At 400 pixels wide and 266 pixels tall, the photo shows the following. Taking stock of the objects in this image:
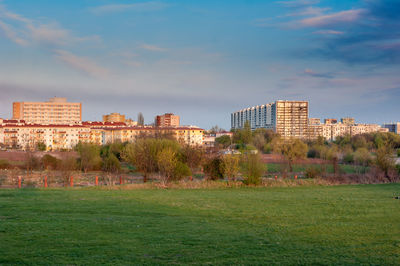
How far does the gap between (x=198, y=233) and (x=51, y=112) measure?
17219cm

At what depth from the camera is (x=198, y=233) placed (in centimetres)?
1076

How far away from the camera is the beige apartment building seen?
16675 cm

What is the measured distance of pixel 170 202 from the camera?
18031 millimetres

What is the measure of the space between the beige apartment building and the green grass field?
524 feet

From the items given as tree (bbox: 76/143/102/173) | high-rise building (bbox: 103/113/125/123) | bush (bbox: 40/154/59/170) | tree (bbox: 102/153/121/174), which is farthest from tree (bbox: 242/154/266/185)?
high-rise building (bbox: 103/113/125/123)

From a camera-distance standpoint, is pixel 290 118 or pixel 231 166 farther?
pixel 290 118

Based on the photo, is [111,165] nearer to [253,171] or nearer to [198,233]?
→ [253,171]

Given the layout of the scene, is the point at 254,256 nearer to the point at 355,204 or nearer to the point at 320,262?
the point at 320,262

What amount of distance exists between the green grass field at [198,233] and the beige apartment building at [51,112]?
160 meters

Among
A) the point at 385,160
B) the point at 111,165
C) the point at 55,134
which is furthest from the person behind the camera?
the point at 55,134

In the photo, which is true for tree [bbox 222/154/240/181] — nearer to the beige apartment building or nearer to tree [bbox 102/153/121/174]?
tree [bbox 102/153/121/174]

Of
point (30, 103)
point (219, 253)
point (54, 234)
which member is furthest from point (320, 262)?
point (30, 103)

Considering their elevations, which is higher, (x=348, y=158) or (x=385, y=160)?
(x=385, y=160)

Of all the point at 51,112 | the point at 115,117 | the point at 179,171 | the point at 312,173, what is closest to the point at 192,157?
the point at 179,171
